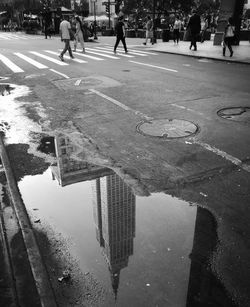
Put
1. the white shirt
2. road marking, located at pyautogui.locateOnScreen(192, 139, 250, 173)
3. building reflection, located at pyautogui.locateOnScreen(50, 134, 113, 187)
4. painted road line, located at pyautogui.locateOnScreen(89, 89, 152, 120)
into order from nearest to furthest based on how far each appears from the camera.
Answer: building reflection, located at pyautogui.locateOnScreen(50, 134, 113, 187) → road marking, located at pyautogui.locateOnScreen(192, 139, 250, 173) → painted road line, located at pyautogui.locateOnScreen(89, 89, 152, 120) → the white shirt

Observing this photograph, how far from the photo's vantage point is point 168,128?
6.48m

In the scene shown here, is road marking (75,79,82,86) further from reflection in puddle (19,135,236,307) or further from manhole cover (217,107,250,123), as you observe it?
reflection in puddle (19,135,236,307)

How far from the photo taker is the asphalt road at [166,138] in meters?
3.67

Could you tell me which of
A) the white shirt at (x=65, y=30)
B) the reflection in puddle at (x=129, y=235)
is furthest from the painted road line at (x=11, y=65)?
the reflection in puddle at (x=129, y=235)

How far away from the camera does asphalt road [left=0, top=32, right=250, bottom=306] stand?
3672 mm

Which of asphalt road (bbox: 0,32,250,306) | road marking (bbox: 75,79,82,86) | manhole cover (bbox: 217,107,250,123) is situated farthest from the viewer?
road marking (bbox: 75,79,82,86)

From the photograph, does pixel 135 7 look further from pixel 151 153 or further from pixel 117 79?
pixel 151 153

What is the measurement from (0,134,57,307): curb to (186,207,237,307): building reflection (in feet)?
3.94

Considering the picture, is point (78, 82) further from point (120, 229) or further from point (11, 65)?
point (120, 229)

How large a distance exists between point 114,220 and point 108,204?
35 cm

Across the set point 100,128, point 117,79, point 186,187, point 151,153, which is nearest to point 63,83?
point 117,79

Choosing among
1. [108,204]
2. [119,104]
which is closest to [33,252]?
[108,204]

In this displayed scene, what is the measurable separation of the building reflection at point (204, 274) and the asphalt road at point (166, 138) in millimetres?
72

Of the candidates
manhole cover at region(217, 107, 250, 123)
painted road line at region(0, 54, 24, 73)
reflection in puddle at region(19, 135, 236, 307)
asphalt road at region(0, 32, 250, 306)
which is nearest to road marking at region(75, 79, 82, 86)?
asphalt road at region(0, 32, 250, 306)
